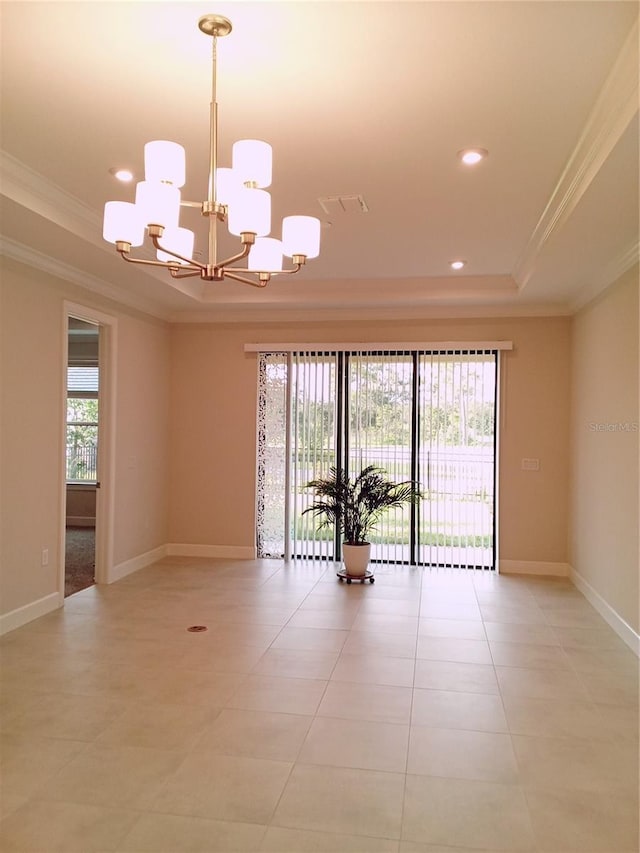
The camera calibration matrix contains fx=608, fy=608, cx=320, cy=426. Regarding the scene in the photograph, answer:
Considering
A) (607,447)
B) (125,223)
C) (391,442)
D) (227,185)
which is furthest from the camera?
(391,442)

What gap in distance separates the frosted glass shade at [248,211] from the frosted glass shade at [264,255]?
1.46 ft

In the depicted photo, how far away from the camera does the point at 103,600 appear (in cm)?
518

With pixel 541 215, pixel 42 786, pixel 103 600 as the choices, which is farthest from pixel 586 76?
pixel 103 600

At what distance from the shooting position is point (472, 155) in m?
3.26

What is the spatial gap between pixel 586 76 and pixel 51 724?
3875 millimetres

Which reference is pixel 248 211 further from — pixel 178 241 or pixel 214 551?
pixel 214 551

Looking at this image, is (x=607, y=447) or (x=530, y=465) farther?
(x=530, y=465)

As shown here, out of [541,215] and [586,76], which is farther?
[541,215]

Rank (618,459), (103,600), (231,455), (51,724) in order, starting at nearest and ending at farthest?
(51,724) → (618,459) → (103,600) → (231,455)

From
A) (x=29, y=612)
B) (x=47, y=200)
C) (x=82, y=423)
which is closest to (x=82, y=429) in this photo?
(x=82, y=423)

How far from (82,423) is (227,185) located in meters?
7.32

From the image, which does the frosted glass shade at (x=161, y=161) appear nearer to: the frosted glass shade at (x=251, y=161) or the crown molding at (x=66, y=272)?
the frosted glass shade at (x=251, y=161)

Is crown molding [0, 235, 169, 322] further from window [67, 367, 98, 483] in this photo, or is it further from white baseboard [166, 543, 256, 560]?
window [67, 367, 98, 483]

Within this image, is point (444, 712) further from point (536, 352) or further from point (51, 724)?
point (536, 352)
